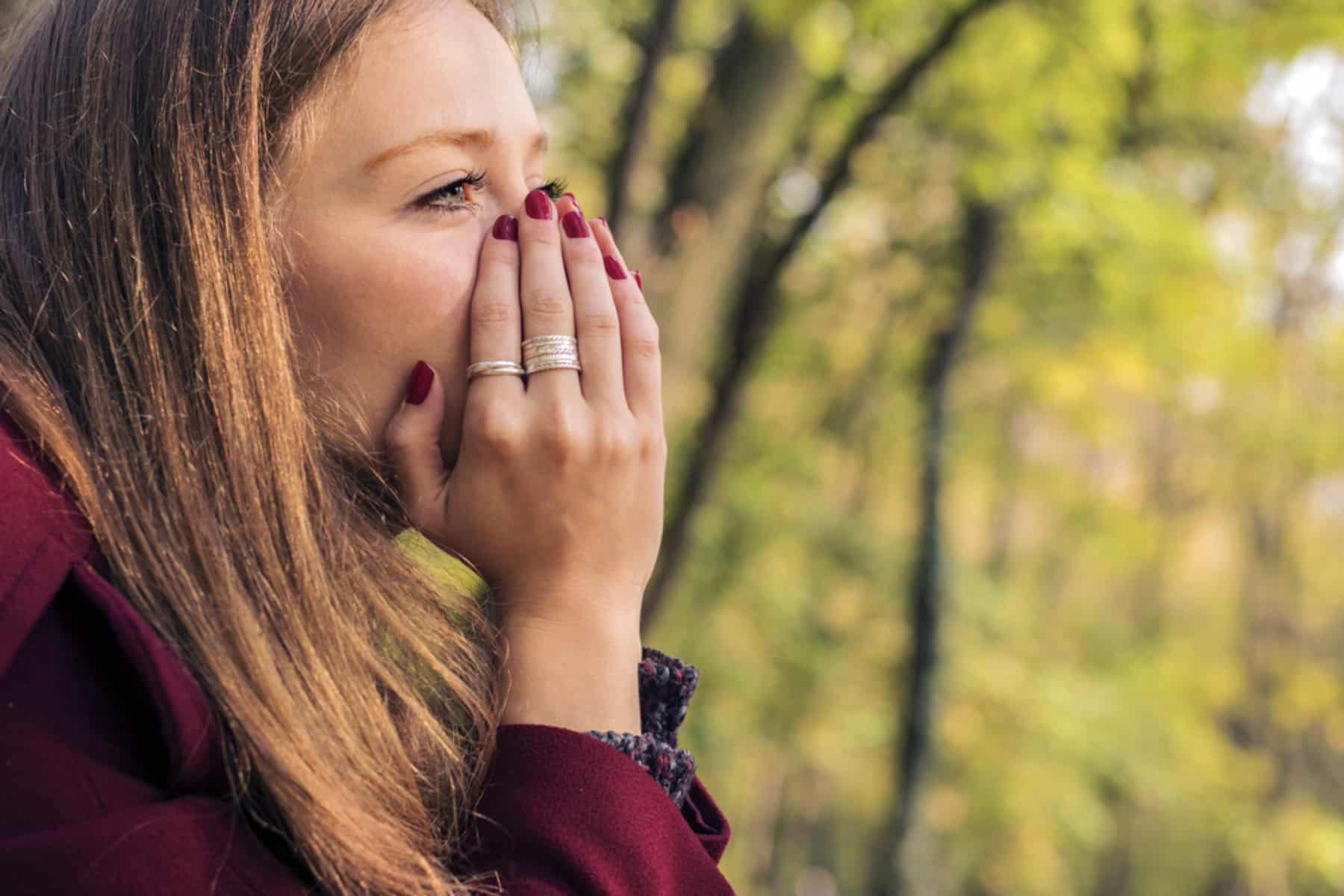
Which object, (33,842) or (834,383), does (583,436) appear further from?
(834,383)

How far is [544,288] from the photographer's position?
1.50 metres

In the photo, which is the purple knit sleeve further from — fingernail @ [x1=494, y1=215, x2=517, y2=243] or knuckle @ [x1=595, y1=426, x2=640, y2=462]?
fingernail @ [x1=494, y1=215, x2=517, y2=243]

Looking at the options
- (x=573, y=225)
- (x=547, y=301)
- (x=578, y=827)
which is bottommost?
(x=578, y=827)

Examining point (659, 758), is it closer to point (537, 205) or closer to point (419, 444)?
point (419, 444)

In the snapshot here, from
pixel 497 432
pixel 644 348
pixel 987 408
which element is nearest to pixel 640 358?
pixel 644 348

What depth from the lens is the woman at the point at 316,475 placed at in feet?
3.29

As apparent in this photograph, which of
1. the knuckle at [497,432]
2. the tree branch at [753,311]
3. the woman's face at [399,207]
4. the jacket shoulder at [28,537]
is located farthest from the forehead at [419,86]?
the tree branch at [753,311]

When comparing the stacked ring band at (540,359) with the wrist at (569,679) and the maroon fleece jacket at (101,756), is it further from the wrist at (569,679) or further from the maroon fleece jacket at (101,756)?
the maroon fleece jacket at (101,756)

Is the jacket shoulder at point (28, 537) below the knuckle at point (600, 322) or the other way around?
below

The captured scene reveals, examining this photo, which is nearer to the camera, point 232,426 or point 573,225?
point 232,426

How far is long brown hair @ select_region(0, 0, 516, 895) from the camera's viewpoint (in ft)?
3.55

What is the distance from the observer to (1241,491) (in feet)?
62.7

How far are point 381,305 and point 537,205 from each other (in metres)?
0.26

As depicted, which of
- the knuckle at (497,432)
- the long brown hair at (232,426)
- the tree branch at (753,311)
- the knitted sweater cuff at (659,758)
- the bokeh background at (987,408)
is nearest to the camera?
the long brown hair at (232,426)
